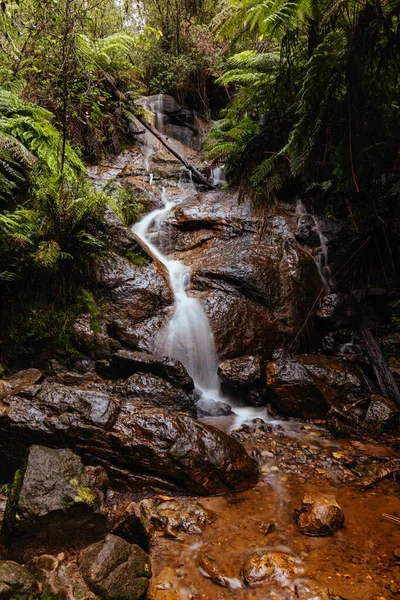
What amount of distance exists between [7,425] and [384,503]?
10.9 ft

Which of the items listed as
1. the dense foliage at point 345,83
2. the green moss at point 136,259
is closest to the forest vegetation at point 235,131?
the dense foliage at point 345,83

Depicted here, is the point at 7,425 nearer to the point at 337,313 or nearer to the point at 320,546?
the point at 320,546

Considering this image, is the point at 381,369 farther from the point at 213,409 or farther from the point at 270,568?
the point at 270,568

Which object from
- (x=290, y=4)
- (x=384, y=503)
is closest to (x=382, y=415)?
(x=384, y=503)

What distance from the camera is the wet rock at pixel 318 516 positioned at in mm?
2586

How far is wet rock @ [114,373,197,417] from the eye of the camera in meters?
4.23

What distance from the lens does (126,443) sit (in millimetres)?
3174

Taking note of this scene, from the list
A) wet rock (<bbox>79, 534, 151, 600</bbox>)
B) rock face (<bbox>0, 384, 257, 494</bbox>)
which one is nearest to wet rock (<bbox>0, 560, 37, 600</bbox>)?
wet rock (<bbox>79, 534, 151, 600</bbox>)

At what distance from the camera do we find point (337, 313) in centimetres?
592

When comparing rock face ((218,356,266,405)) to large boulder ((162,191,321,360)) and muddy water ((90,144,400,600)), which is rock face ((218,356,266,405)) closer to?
large boulder ((162,191,321,360))

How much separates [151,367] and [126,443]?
1.50 m

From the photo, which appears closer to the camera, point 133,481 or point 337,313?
point 133,481

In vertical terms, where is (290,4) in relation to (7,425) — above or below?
above

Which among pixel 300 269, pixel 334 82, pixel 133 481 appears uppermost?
pixel 334 82
